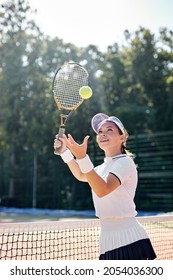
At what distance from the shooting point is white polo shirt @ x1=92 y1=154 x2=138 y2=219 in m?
2.30

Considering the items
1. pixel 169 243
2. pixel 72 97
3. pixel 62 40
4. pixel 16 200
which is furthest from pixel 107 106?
pixel 72 97

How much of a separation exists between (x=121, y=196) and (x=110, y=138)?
0.34m

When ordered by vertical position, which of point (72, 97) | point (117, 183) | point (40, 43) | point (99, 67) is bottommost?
point (117, 183)

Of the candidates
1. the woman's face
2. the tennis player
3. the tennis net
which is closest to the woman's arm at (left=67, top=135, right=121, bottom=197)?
the tennis player

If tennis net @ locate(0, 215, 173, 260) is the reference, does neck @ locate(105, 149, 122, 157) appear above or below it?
above

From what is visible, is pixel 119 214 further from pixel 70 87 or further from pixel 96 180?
pixel 70 87

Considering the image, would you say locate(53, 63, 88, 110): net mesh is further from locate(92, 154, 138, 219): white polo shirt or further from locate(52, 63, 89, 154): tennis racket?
locate(92, 154, 138, 219): white polo shirt

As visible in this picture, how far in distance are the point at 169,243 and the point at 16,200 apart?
44.9 ft

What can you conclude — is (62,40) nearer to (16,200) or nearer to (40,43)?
(40,43)

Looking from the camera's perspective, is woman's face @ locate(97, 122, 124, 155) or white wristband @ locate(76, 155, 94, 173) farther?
woman's face @ locate(97, 122, 124, 155)

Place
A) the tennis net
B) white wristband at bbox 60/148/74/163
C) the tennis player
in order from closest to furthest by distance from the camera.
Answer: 1. the tennis player
2. white wristband at bbox 60/148/74/163
3. the tennis net

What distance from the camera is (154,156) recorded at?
641 inches

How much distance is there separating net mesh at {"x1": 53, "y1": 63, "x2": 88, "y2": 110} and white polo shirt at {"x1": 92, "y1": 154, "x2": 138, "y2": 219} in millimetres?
1078

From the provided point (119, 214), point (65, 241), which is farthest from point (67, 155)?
point (65, 241)
